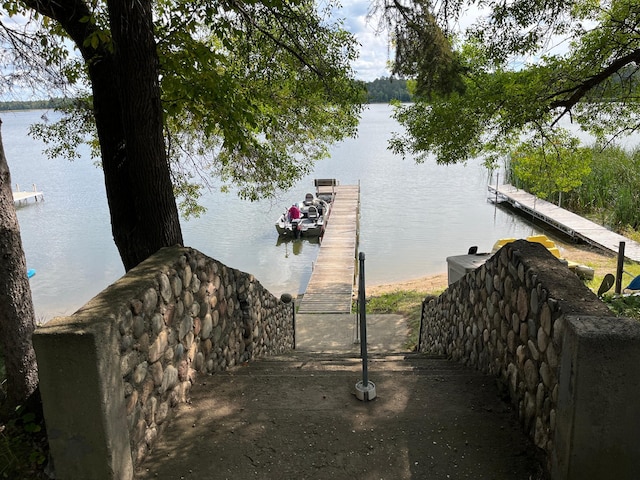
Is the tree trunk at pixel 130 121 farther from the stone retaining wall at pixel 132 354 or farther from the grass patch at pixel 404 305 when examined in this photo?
the grass patch at pixel 404 305

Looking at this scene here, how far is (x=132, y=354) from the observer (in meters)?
2.64

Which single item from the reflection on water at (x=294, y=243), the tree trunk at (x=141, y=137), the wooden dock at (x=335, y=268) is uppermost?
the tree trunk at (x=141, y=137)

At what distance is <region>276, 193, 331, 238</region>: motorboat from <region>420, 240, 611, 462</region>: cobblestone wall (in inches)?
679

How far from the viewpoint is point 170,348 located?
319cm

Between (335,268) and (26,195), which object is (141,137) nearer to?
(335,268)

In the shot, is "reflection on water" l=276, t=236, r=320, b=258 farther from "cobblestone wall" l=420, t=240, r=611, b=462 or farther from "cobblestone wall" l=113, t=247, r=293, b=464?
"cobblestone wall" l=420, t=240, r=611, b=462

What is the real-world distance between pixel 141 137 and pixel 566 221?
18.6m

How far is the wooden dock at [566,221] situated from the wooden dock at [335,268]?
7060mm

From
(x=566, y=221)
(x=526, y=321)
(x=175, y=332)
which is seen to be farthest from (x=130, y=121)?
(x=566, y=221)

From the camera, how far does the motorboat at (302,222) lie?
21633 mm

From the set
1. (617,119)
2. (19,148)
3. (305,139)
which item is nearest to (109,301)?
(305,139)

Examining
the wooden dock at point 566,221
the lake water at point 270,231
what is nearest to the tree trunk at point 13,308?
the lake water at point 270,231

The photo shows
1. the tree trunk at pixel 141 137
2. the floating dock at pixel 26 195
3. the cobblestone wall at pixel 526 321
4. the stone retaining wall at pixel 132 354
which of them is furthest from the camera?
the floating dock at pixel 26 195

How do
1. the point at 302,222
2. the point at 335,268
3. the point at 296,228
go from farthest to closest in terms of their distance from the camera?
1. the point at 302,222
2. the point at 296,228
3. the point at 335,268
